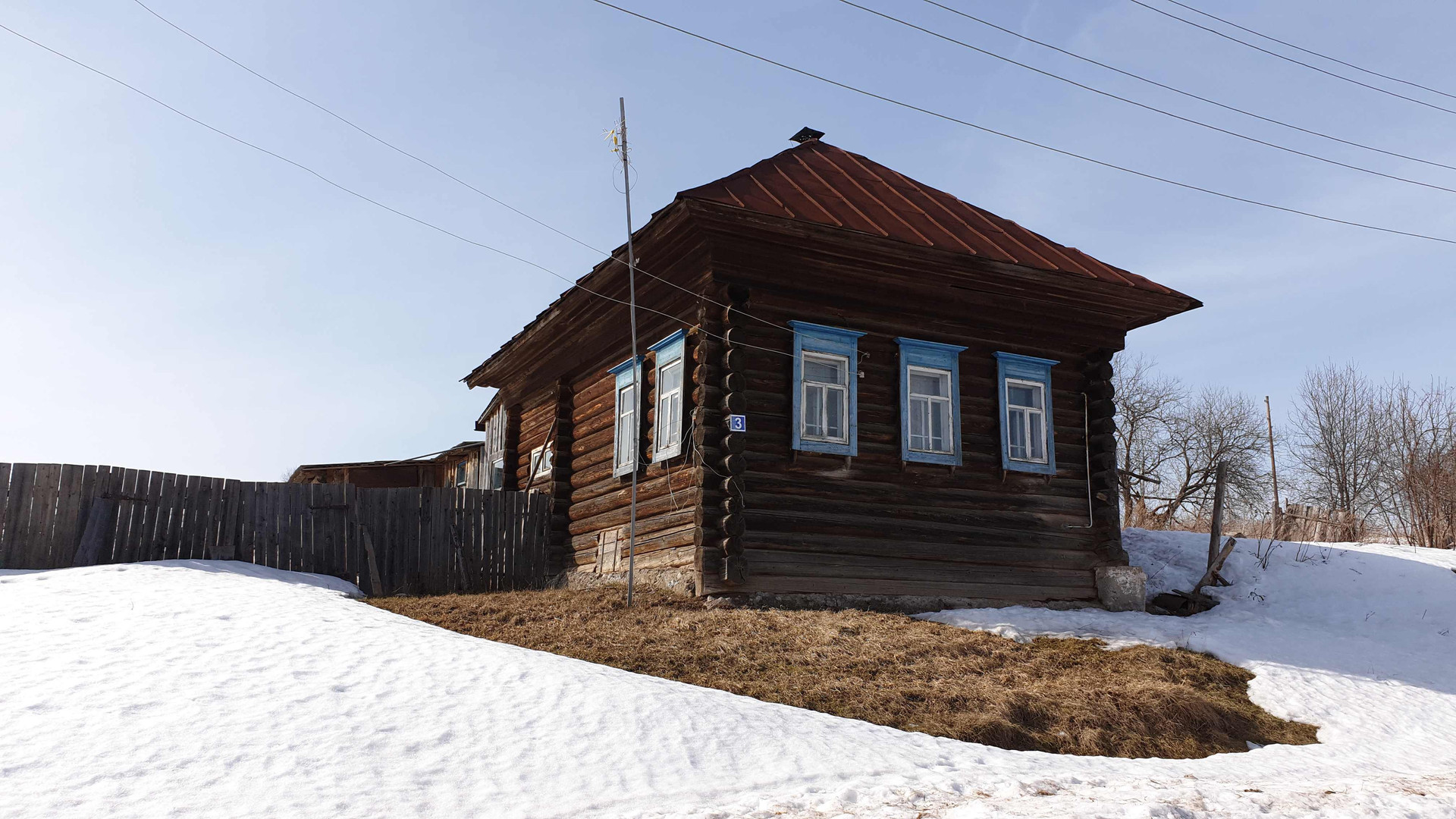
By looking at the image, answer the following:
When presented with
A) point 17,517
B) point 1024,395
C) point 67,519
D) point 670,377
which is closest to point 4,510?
point 17,517

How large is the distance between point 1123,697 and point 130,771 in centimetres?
714

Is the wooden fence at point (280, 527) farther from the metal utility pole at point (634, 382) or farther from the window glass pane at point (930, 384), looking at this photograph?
the window glass pane at point (930, 384)

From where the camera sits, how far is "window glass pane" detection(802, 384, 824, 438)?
1171cm

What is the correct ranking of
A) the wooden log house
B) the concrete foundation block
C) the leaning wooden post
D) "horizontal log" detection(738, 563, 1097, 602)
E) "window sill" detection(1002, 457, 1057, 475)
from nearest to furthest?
"horizontal log" detection(738, 563, 1097, 602) < the wooden log house < "window sill" detection(1002, 457, 1057, 475) < the concrete foundation block < the leaning wooden post

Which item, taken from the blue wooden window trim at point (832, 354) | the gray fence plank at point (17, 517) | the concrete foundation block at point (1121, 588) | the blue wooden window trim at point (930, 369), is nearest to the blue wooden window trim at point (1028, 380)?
the blue wooden window trim at point (930, 369)

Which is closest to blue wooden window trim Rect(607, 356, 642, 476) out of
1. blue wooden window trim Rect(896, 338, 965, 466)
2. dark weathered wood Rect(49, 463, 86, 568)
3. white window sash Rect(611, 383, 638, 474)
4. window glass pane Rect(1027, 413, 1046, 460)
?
white window sash Rect(611, 383, 638, 474)

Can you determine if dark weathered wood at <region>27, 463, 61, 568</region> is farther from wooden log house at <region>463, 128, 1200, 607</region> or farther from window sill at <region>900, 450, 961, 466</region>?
window sill at <region>900, 450, 961, 466</region>

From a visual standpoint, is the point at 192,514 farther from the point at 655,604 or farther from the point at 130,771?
the point at 130,771

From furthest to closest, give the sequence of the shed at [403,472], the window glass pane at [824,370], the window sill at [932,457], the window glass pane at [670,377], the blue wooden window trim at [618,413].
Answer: the shed at [403,472] → the blue wooden window trim at [618,413] → the window glass pane at [670,377] → the window sill at [932,457] → the window glass pane at [824,370]

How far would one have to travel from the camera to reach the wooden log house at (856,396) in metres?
11.2

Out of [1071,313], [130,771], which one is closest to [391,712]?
[130,771]

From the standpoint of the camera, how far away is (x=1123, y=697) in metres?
8.09

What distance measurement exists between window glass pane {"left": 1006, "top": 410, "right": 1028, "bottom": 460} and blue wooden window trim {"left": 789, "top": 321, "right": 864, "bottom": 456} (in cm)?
242

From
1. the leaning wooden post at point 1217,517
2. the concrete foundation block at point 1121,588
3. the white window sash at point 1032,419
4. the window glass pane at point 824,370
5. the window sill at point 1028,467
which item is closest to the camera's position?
the window glass pane at point 824,370
